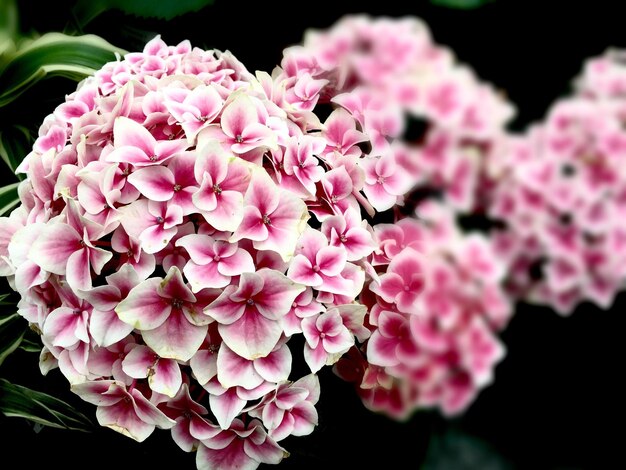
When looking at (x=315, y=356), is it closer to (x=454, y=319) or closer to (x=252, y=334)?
(x=252, y=334)

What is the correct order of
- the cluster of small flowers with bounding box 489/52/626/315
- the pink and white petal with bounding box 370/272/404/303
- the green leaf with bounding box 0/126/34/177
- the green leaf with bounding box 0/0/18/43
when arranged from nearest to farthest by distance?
1. the cluster of small flowers with bounding box 489/52/626/315
2. the pink and white petal with bounding box 370/272/404/303
3. the green leaf with bounding box 0/0/18/43
4. the green leaf with bounding box 0/126/34/177

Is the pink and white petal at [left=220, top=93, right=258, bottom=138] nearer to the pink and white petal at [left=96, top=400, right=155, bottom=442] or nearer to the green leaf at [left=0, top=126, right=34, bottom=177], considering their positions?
the pink and white petal at [left=96, top=400, right=155, bottom=442]

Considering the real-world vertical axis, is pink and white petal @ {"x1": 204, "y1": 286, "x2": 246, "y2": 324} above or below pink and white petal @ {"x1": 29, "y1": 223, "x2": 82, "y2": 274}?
below

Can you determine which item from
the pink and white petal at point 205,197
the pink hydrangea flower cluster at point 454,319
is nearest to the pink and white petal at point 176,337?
the pink and white petal at point 205,197

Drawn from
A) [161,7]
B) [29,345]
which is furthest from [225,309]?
[29,345]

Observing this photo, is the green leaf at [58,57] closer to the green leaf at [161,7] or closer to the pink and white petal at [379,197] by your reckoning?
the green leaf at [161,7]

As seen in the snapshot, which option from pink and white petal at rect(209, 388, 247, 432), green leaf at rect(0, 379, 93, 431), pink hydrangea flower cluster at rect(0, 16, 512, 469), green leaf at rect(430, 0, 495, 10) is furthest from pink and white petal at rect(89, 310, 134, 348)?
green leaf at rect(430, 0, 495, 10)

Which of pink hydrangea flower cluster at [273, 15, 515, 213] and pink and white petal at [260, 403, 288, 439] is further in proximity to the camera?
pink and white petal at [260, 403, 288, 439]
